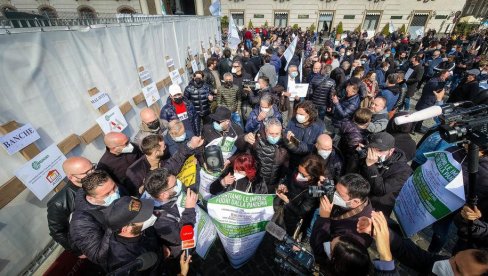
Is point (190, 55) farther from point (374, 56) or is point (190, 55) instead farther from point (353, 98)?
→ point (374, 56)

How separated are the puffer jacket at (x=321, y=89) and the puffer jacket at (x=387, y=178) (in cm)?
291

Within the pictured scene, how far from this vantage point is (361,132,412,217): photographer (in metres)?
2.74

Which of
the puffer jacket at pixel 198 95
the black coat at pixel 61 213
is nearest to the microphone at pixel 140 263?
the black coat at pixel 61 213

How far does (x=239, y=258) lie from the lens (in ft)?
9.50

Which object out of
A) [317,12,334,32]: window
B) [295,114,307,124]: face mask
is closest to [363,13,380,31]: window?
[317,12,334,32]: window

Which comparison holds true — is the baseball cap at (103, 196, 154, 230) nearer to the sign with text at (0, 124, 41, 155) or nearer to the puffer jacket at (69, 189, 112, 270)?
the puffer jacket at (69, 189, 112, 270)

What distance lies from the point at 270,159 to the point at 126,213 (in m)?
1.97

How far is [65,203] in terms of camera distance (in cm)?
247

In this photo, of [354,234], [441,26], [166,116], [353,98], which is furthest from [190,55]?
[441,26]

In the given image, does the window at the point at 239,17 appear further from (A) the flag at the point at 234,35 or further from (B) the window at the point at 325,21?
(A) the flag at the point at 234,35

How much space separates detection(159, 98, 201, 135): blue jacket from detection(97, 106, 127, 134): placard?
75 centimetres

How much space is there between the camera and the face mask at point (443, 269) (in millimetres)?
1624

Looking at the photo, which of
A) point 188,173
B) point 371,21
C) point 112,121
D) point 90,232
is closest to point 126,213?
point 90,232

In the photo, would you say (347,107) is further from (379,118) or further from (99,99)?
(99,99)
